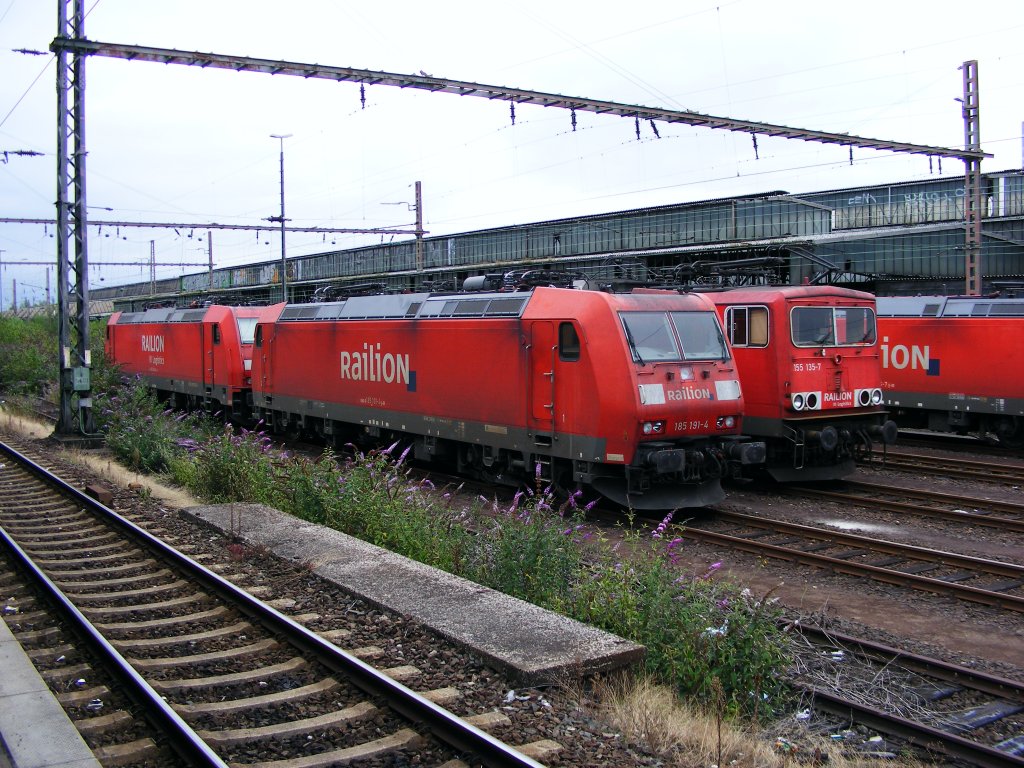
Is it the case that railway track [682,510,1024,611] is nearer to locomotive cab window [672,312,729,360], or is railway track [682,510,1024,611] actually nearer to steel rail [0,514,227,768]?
locomotive cab window [672,312,729,360]

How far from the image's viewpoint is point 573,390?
1212 cm

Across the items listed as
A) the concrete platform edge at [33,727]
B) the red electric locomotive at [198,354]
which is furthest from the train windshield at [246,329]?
the concrete platform edge at [33,727]

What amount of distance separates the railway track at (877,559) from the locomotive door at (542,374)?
245 centimetres

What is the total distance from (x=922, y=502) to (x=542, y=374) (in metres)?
6.26

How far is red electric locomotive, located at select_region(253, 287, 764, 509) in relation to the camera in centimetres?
1170

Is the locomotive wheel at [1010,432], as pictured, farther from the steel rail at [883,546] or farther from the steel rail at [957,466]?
the steel rail at [883,546]

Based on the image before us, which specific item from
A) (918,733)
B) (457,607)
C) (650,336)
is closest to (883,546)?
(650,336)

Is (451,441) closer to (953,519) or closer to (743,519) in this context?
(743,519)

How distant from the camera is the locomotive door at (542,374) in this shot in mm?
12458

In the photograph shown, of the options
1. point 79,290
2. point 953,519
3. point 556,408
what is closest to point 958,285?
point 953,519

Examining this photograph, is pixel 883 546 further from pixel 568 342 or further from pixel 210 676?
pixel 210 676

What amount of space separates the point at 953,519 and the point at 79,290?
53.3 ft

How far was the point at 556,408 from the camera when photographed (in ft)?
40.8

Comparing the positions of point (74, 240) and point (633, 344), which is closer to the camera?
point (633, 344)
